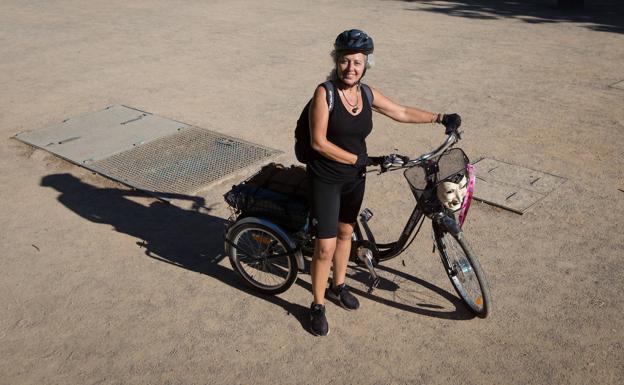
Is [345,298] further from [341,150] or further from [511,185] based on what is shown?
[511,185]

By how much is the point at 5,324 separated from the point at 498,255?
3.70 meters

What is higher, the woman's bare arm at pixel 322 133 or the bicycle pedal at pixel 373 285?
the woman's bare arm at pixel 322 133

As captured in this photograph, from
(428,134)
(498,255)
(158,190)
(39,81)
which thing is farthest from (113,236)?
(39,81)

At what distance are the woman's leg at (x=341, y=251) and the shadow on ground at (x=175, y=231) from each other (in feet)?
0.91

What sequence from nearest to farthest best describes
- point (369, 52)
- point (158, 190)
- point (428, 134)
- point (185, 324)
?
point (369, 52) < point (185, 324) < point (158, 190) < point (428, 134)

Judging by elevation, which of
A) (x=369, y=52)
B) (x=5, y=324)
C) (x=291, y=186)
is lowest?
(x=5, y=324)

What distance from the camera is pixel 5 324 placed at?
14.2 ft

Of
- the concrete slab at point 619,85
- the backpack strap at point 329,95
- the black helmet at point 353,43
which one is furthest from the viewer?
the concrete slab at point 619,85

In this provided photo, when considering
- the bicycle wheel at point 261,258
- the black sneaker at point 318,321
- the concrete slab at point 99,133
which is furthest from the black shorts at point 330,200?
the concrete slab at point 99,133

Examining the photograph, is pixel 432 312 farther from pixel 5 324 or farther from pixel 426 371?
pixel 5 324

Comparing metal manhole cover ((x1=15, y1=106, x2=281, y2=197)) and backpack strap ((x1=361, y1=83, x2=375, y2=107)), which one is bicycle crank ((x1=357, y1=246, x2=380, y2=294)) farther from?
metal manhole cover ((x1=15, y1=106, x2=281, y2=197))

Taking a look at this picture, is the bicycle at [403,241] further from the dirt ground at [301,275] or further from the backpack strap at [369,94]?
the backpack strap at [369,94]

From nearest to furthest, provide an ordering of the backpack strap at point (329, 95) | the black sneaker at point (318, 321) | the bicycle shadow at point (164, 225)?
the backpack strap at point (329, 95)
the black sneaker at point (318, 321)
the bicycle shadow at point (164, 225)

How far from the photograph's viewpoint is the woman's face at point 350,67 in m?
3.53
